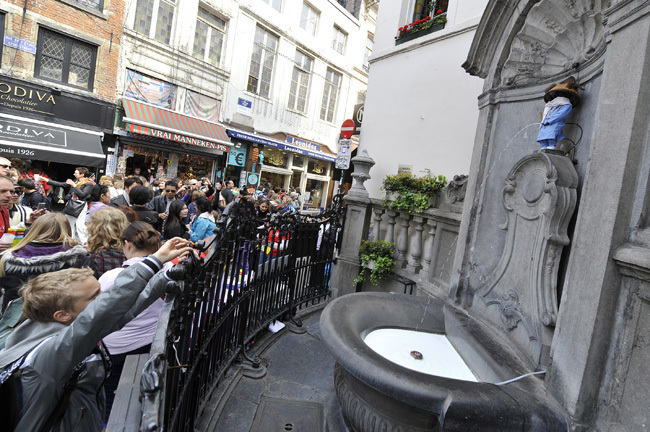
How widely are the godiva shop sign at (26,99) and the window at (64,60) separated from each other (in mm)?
709

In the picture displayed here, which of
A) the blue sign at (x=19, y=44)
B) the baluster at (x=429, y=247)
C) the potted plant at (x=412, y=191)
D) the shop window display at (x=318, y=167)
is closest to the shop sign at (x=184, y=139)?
the blue sign at (x=19, y=44)

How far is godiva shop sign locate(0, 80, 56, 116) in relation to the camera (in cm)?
1130

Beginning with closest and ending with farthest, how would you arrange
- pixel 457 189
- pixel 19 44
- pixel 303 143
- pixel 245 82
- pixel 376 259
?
pixel 457 189 < pixel 376 259 < pixel 19 44 < pixel 245 82 < pixel 303 143

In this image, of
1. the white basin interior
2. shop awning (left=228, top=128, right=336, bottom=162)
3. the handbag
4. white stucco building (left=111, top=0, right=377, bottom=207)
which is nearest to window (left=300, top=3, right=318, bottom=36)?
white stucco building (left=111, top=0, right=377, bottom=207)

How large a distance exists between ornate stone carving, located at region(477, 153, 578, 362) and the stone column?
2.83m

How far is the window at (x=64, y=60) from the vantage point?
12.1m

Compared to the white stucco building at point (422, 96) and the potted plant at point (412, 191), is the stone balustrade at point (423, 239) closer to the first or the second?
the potted plant at point (412, 191)

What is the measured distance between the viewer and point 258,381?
11.5ft

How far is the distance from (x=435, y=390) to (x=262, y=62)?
1973 centimetres

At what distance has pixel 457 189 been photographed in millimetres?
4531

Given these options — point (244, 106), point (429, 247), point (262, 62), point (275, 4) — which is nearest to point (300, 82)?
point (262, 62)

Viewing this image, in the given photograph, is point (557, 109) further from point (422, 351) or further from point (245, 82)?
point (245, 82)

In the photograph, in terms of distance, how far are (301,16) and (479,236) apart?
20481 millimetres

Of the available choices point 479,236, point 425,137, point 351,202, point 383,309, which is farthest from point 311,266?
point 425,137
